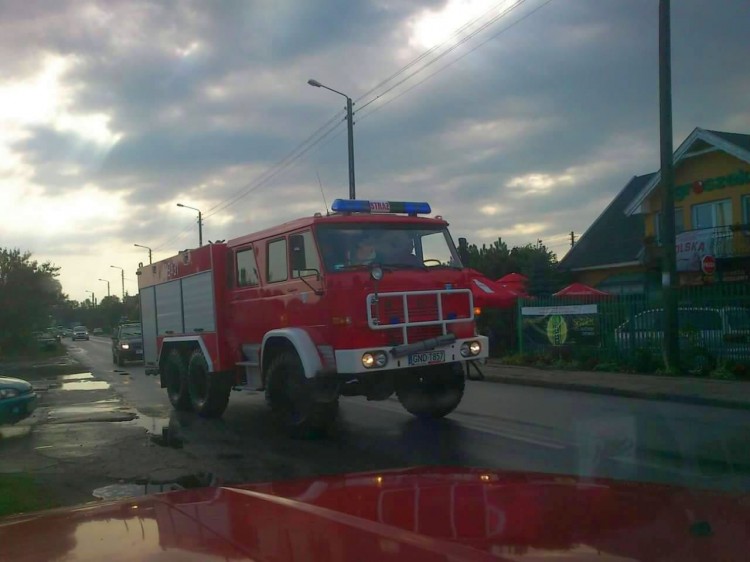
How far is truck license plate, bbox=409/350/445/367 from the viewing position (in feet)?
29.7

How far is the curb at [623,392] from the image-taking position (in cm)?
1190

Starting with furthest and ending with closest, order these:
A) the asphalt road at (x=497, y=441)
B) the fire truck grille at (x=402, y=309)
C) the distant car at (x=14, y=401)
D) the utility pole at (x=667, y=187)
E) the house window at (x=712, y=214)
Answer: the house window at (x=712, y=214) → the utility pole at (x=667, y=187) → the distant car at (x=14, y=401) → the fire truck grille at (x=402, y=309) → the asphalt road at (x=497, y=441)

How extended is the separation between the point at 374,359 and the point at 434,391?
2180 mm

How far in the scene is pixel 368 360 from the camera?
8680mm

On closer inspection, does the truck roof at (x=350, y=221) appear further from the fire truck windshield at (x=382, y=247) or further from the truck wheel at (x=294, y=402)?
the truck wheel at (x=294, y=402)

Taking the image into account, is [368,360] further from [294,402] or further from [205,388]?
[205,388]

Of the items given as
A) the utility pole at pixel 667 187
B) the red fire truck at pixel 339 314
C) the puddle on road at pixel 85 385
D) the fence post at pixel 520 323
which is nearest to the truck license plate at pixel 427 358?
the red fire truck at pixel 339 314

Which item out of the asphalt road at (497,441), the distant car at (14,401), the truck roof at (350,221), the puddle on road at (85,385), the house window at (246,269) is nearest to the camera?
the asphalt road at (497,441)

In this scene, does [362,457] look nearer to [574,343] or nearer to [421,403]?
[421,403]

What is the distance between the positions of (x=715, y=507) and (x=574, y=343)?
15.7m

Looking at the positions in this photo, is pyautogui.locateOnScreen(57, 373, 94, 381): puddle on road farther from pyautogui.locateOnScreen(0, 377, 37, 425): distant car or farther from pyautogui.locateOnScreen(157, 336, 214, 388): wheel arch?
pyautogui.locateOnScreen(0, 377, 37, 425): distant car

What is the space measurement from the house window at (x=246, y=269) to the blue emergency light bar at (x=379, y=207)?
5.72 ft

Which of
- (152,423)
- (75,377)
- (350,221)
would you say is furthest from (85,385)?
(350,221)

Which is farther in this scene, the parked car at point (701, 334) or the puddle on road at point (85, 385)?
the puddle on road at point (85, 385)
